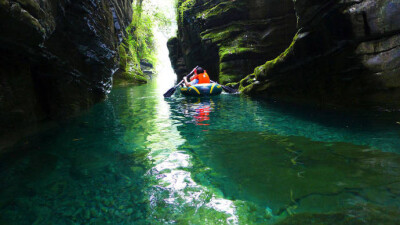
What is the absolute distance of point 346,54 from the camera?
21.4ft

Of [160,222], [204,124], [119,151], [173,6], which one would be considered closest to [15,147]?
[119,151]

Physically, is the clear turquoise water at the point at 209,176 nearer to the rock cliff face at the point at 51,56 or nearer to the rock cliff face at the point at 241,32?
the rock cliff face at the point at 51,56

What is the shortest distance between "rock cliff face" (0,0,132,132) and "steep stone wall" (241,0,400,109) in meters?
6.92

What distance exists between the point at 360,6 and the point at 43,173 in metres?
8.07

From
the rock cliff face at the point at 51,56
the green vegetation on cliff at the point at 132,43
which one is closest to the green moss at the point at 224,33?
the green vegetation on cliff at the point at 132,43

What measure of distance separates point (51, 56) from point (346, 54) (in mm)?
8108

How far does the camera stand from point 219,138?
14.9ft

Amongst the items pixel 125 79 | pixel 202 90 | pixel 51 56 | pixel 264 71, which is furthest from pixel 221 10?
pixel 51 56

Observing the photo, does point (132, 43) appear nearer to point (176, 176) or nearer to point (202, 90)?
point (202, 90)

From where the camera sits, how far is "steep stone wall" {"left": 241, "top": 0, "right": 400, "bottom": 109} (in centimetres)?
564

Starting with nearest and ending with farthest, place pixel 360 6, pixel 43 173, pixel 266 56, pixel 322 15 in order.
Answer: pixel 43 173 → pixel 360 6 → pixel 322 15 → pixel 266 56

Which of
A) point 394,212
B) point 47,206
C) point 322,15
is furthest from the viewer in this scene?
point 322,15

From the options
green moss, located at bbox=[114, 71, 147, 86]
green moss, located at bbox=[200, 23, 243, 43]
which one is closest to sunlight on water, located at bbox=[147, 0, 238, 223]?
green moss, located at bbox=[200, 23, 243, 43]

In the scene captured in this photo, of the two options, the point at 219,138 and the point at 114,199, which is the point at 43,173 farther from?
A: the point at 219,138
